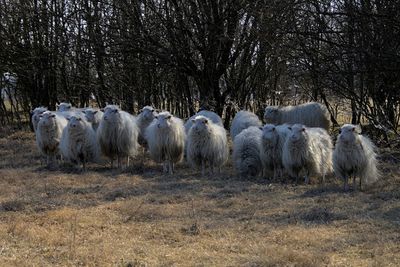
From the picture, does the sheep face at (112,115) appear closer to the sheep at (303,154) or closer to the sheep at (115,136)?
the sheep at (115,136)

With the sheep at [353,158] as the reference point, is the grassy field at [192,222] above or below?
below

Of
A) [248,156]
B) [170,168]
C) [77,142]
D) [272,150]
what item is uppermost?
[77,142]

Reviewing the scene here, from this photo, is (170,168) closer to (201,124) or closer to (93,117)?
(201,124)

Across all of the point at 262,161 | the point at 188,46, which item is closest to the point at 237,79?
the point at 188,46

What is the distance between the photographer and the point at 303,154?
1101 cm

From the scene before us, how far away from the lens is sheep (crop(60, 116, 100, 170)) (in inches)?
509

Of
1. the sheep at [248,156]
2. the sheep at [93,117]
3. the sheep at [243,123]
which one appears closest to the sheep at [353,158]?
the sheep at [248,156]

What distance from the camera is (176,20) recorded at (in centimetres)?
1919

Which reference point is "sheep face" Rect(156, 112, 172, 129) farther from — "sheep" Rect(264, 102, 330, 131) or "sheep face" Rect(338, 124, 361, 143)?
"sheep" Rect(264, 102, 330, 131)

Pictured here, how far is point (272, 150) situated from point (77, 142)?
14.6 feet

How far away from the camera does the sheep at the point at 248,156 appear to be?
1200cm

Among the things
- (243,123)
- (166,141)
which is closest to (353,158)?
(166,141)

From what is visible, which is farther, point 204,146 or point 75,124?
point 75,124

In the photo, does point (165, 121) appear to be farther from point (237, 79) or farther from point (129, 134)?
point (237, 79)
